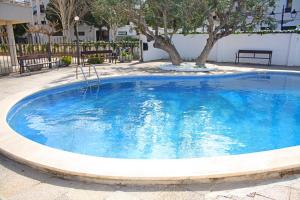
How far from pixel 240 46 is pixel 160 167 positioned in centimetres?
1526

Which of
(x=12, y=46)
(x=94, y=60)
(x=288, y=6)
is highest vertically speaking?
(x=288, y=6)

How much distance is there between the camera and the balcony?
13.2 meters

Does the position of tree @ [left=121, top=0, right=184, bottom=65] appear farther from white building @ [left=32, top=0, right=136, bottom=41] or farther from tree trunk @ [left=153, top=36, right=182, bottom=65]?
white building @ [left=32, top=0, right=136, bottom=41]

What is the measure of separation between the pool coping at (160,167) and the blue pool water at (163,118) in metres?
1.66

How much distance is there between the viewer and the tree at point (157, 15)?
13461 millimetres

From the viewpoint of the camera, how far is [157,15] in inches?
585

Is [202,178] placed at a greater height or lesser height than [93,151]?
greater

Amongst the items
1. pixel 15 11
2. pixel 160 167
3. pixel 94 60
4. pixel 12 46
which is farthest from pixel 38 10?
pixel 160 167

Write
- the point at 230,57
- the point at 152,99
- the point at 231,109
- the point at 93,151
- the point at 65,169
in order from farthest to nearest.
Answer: the point at 230,57 < the point at 152,99 < the point at 231,109 < the point at 93,151 < the point at 65,169

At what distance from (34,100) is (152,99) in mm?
4059

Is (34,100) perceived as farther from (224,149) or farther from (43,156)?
(224,149)

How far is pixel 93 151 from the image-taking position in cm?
588

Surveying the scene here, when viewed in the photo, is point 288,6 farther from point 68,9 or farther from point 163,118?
point 163,118

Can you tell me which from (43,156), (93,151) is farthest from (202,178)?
(93,151)
